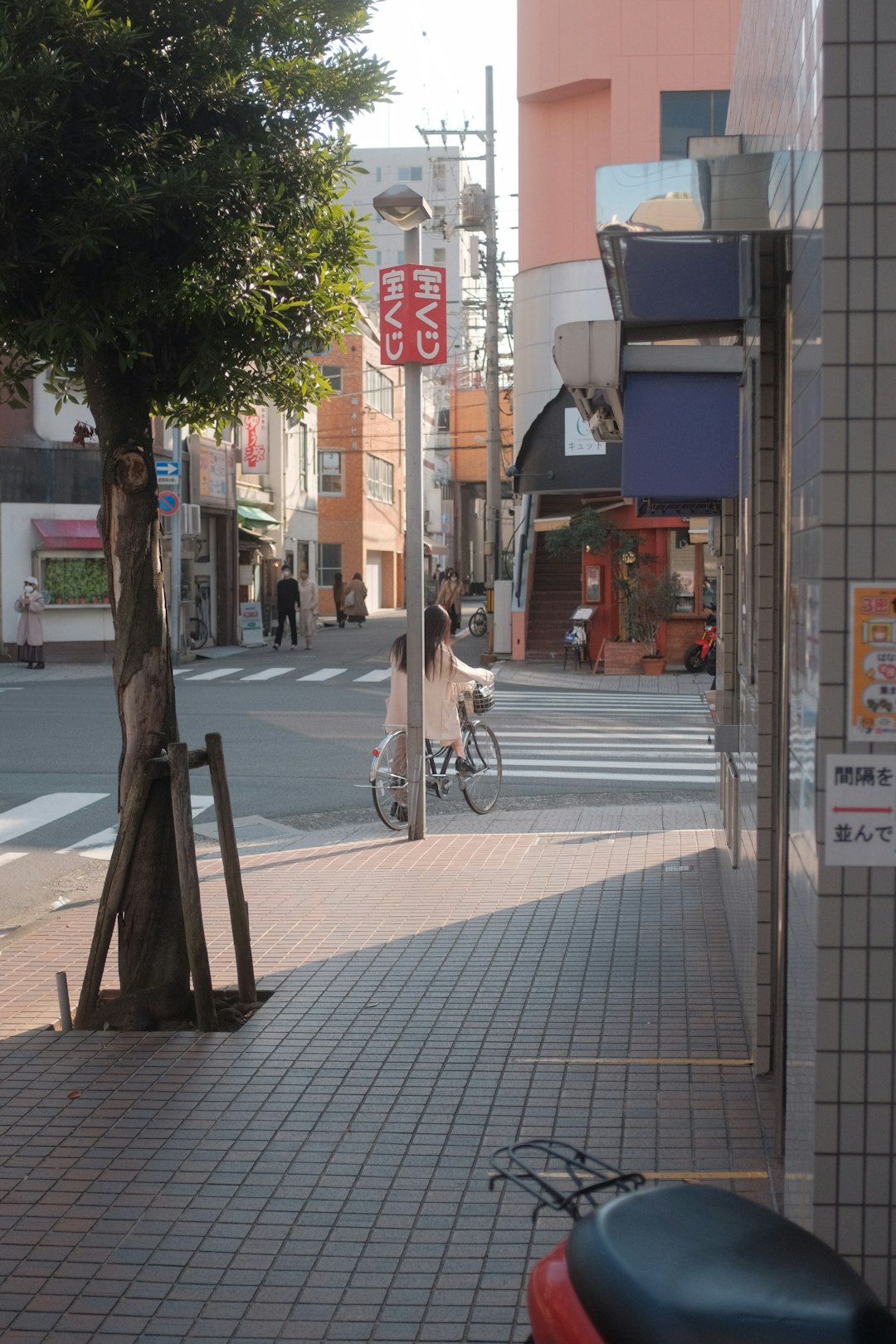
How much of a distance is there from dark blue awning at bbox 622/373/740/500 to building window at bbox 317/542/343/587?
51491 mm

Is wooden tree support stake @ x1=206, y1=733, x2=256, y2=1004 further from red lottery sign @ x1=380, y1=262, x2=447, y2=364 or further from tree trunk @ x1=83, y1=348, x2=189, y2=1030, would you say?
red lottery sign @ x1=380, y1=262, x2=447, y2=364

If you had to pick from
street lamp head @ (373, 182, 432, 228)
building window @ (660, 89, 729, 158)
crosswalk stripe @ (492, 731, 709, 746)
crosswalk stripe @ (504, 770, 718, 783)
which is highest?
building window @ (660, 89, 729, 158)

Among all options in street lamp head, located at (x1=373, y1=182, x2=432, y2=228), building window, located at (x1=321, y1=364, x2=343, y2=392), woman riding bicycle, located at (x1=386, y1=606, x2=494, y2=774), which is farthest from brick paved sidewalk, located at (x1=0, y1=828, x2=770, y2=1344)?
building window, located at (x1=321, y1=364, x2=343, y2=392)

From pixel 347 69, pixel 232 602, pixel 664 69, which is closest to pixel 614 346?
pixel 347 69

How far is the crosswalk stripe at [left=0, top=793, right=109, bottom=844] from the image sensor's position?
11727 millimetres

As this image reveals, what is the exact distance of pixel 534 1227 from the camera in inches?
168

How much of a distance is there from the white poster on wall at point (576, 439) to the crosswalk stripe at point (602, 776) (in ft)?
61.5

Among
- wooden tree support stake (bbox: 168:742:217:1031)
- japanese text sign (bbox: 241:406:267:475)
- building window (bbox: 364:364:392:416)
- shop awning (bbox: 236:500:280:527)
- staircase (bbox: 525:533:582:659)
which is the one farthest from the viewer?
building window (bbox: 364:364:392:416)

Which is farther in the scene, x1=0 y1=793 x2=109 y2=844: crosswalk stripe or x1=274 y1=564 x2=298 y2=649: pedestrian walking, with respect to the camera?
x1=274 y1=564 x2=298 y2=649: pedestrian walking

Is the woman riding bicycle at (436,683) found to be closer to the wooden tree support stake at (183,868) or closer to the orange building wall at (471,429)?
the wooden tree support stake at (183,868)

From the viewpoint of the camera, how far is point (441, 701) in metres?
11.8

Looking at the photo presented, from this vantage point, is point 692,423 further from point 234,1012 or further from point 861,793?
point 861,793

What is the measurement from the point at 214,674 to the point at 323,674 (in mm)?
2035

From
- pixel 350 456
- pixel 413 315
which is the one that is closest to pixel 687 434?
pixel 413 315
